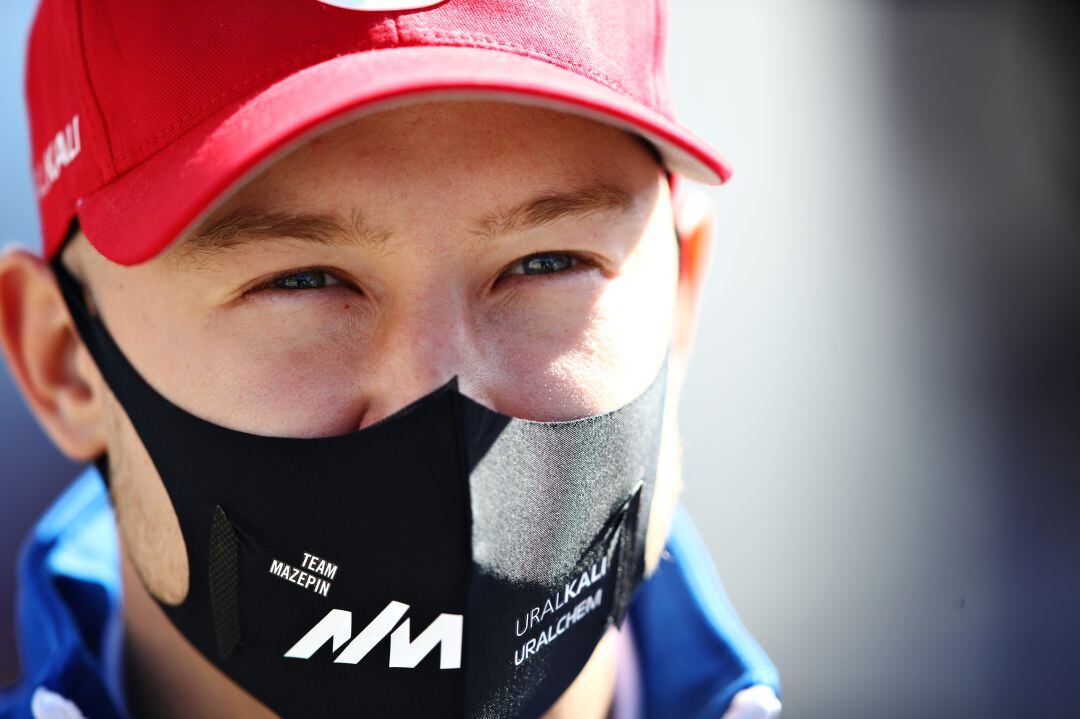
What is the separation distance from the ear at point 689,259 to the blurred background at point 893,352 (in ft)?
3.68

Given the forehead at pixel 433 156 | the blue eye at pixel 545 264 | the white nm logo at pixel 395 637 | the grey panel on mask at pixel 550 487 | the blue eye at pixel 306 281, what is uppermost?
the forehead at pixel 433 156

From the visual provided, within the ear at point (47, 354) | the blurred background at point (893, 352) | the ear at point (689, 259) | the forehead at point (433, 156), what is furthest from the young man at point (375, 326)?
the blurred background at point (893, 352)

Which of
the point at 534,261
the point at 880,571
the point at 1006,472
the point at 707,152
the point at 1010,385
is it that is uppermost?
the point at 707,152

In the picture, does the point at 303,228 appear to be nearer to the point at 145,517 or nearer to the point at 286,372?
the point at 286,372

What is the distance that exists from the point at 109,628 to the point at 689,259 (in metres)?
1.19

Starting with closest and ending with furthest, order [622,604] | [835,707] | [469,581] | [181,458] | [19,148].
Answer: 1. [469,581]
2. [181,458]
3. [622,604]
4. [19,148]
5. [835,707]

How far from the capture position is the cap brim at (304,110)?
4.31ft

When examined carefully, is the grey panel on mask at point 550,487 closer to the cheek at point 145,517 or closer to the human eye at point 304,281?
the human eye at point 304,281

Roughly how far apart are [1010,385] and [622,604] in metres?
2.09

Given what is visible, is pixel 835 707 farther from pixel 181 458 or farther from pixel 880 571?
pixel 181 458

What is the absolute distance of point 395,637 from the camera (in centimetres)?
144

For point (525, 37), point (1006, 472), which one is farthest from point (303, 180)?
point (1006, 472)

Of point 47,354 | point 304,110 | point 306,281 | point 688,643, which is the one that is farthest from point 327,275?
point 688,643

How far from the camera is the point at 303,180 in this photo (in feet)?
4.63
